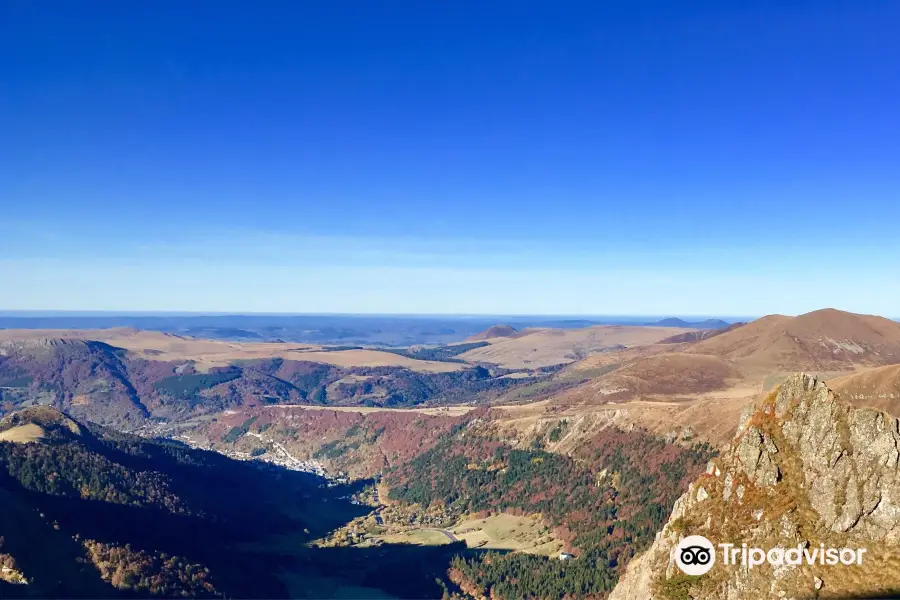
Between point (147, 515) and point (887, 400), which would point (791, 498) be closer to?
point (887, 400)

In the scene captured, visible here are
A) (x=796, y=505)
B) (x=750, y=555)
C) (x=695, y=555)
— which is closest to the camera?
(x=750, y=555)

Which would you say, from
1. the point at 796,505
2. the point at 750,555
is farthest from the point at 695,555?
the point at 796,505

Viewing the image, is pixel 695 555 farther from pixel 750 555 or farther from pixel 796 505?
pixel 796 505

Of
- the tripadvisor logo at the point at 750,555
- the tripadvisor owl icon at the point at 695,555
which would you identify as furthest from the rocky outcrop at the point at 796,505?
the tripadvisor owl icon at the point at 695,555

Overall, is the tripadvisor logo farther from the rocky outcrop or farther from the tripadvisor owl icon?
the rocky outcrop

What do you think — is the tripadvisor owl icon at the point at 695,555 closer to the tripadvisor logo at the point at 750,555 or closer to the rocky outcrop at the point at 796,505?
the tripadvisor logo at the point at 750,555

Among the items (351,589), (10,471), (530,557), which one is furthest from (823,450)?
(10,471)

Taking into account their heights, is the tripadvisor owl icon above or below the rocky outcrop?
below

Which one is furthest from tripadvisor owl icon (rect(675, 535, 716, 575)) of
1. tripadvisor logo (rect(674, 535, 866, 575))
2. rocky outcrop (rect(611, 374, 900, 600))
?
rocky outcrop (rect(611, 374, 900, 600))

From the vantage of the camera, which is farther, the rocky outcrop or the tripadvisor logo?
the tripadvisor logo
